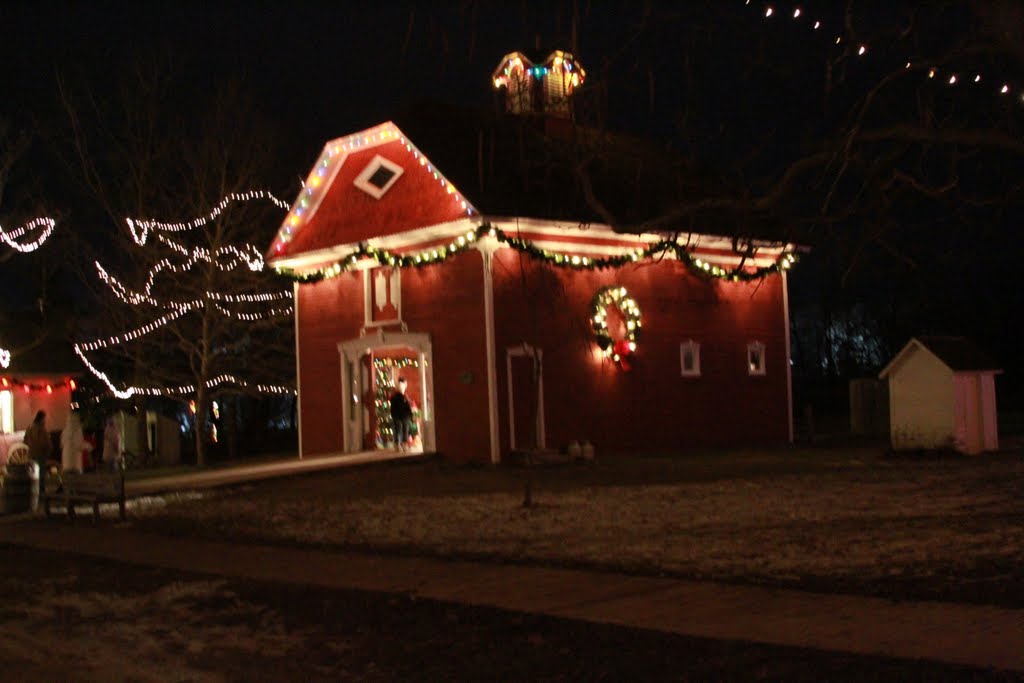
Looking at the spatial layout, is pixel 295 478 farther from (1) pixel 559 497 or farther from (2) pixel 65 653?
(2) pixel 65 653

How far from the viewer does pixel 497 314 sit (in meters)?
25.8

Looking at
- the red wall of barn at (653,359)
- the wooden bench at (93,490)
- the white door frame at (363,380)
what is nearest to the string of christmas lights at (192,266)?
the white door frame at (363,380)

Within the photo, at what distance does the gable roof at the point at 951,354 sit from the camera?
2455 centimetres

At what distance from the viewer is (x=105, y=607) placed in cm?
1242

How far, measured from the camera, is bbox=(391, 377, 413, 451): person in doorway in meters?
26.8

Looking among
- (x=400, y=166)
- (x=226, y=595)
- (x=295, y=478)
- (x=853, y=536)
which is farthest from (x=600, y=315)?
(x=226, y=595)

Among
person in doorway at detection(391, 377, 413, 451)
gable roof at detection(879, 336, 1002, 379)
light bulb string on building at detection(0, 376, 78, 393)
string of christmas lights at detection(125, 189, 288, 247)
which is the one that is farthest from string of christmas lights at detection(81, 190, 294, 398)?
gable roof at detection(879, 336, 1002, 379)

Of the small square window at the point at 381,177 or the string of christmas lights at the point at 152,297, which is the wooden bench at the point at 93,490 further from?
the string of christmas lights at the point at 152,297

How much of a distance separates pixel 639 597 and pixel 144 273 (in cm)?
2780

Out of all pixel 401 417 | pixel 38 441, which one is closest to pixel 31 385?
pixel 38 441

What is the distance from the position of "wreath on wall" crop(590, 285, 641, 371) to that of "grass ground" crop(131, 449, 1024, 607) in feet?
9.66

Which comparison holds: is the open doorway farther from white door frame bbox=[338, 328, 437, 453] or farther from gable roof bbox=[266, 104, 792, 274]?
gable roof bbox=[266, 104, 792, 274]

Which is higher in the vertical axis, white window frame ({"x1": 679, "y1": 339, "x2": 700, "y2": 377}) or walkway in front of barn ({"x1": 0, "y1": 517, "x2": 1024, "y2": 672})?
white window frame ({"x1": 679, "y1": 339, "x2": 700, "y2": 377})


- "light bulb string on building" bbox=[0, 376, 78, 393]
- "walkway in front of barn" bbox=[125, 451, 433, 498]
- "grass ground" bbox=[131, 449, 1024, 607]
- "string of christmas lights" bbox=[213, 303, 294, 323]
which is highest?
"string of christmas lights" bbox=[213, 303, 294, 323]
